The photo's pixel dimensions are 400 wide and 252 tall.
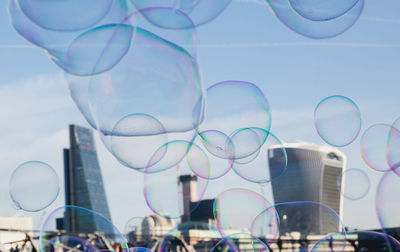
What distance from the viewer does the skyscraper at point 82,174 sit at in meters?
157

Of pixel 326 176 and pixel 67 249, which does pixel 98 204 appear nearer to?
pixel 326 176

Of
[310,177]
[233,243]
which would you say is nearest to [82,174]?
[310,177]

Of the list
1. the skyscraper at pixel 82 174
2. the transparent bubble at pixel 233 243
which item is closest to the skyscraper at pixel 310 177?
the skyscraper at pixel 82 174

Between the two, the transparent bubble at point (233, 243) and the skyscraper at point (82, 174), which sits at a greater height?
the skyscraper at point (82, 174)

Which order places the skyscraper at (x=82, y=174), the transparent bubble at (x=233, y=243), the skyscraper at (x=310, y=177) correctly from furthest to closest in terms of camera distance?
the skyscraper at (x=82, y=174), the skyscraper at (x=310, y=177), the transparent bubble at (x=233, y=243)

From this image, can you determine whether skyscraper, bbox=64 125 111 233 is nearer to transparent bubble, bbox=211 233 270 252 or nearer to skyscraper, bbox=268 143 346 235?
skyscraper, bbox=268 143 346 235

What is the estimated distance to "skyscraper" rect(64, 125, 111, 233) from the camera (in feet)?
514

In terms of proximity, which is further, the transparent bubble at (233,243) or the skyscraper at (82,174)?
the skyscraper at (82,174)

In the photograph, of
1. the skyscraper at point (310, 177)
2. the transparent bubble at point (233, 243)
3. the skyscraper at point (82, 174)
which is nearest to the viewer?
the transparent bubble at point (233, 243)

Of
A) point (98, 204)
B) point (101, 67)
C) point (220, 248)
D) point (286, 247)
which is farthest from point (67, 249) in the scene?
point (98, 204)

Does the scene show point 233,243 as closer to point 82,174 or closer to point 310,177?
point 310,177

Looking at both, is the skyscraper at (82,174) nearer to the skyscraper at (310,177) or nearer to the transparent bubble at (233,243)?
the skyscraper at (310,177)

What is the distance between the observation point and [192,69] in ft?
27.8

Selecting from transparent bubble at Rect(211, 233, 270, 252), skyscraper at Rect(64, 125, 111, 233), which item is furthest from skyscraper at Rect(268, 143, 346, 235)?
transparent bubble at Rect(211, 233, 270, 252)
